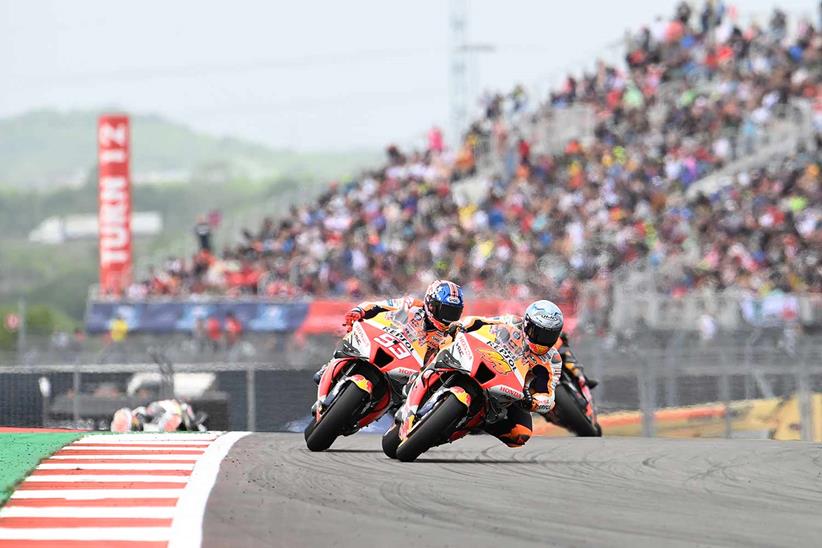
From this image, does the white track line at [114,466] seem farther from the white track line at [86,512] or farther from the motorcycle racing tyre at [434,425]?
the white track line at [86,512]

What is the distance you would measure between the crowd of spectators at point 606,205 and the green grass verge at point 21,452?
1799cm

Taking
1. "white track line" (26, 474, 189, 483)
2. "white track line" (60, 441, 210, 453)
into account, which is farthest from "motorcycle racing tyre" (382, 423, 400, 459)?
"white track line" (26, 474, 189, 483)

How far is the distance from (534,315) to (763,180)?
850 inches

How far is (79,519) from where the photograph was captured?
313 inches

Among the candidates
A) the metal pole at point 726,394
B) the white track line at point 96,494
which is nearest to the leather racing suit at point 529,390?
the white track line at point 96,494

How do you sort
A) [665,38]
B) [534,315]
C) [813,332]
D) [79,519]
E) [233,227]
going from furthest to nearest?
[233,227] < [665,38] < [813,332] < [534,315] < [79,519]

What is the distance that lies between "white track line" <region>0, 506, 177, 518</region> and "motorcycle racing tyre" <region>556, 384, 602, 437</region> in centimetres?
605

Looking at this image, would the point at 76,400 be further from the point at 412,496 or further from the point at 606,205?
the point at 606,205

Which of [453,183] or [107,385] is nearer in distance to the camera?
[107,385]

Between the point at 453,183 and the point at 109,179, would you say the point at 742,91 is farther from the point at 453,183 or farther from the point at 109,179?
the point at 109,179

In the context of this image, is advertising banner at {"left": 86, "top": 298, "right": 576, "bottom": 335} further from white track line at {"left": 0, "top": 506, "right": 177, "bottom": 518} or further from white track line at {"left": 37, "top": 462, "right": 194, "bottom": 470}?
white track line at {"left": 0, "top": 506, "right": 177, "bottom": 518}

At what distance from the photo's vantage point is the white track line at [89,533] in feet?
24.0

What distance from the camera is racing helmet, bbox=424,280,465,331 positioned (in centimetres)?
1131

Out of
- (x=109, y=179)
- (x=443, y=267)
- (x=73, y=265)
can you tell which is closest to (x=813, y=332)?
(x=443, y=267)
